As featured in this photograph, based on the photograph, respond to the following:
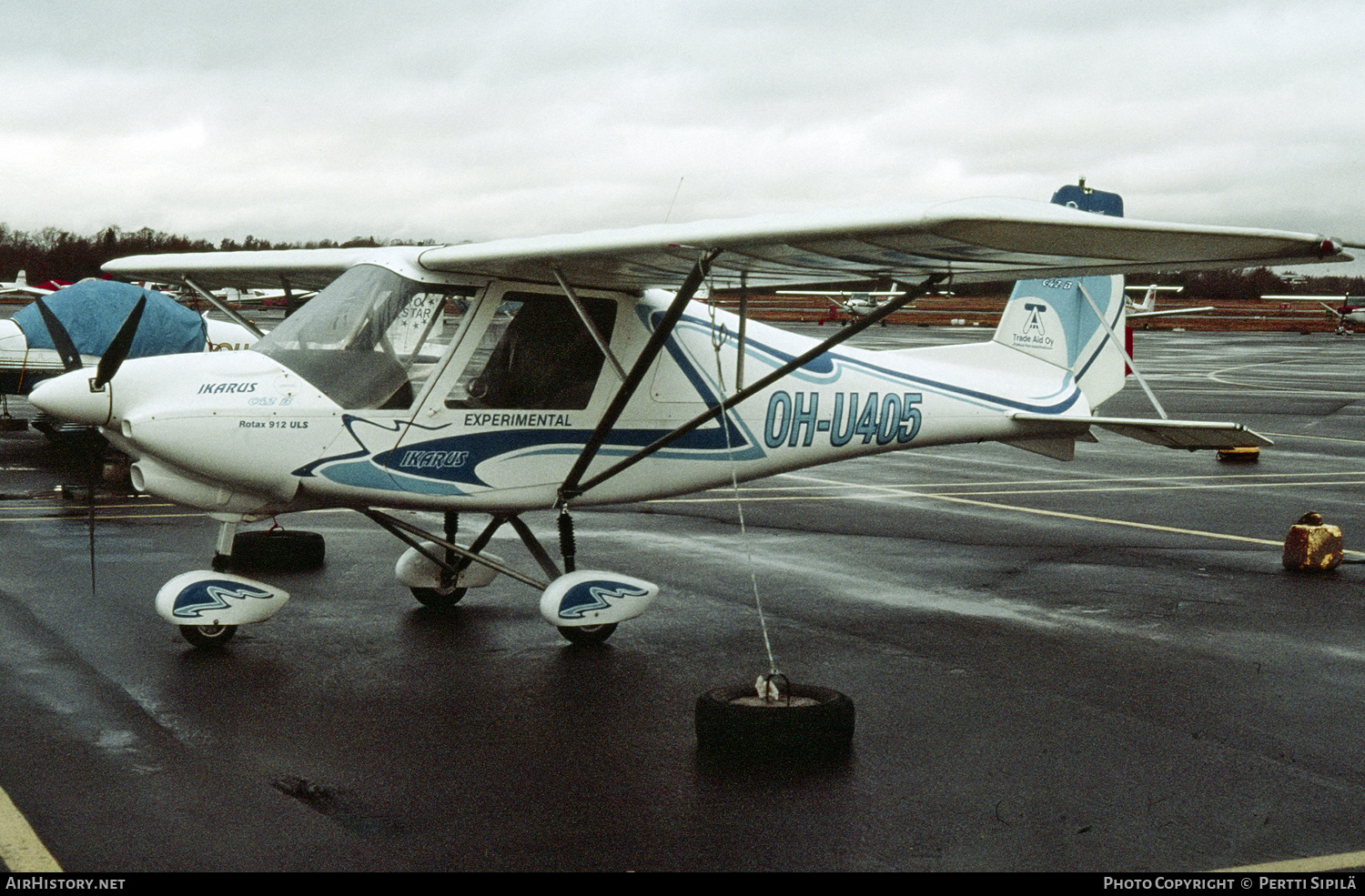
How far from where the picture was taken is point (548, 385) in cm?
809

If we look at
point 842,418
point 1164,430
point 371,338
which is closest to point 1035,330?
point 1164,430

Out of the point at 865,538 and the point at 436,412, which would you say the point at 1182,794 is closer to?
the point at 436,412

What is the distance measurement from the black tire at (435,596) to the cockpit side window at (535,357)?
1604 mm

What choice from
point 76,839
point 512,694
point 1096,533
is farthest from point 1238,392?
point 76,839

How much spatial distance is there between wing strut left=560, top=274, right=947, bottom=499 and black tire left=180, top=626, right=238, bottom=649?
2.14 m

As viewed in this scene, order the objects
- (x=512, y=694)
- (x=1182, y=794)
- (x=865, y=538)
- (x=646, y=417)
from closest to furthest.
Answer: (x=1182, y=794) → (x=512, y=694) → (x=646, y=417) → (x=865, y=538)

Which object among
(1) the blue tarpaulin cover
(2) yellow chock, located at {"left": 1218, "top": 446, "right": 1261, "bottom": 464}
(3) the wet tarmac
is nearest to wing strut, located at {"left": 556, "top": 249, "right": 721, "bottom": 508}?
(3) the wet tarmac

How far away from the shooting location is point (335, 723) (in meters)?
6.13

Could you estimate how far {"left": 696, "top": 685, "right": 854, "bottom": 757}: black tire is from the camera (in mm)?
5590

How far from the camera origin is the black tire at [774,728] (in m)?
5.59

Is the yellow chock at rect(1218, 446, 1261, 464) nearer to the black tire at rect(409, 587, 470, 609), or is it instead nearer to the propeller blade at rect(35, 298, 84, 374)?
the black tire at rect(409, 587, 470, 609)

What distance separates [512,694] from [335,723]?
38.0 inches

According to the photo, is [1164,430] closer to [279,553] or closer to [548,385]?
[548,385]

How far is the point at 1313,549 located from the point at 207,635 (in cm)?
815
